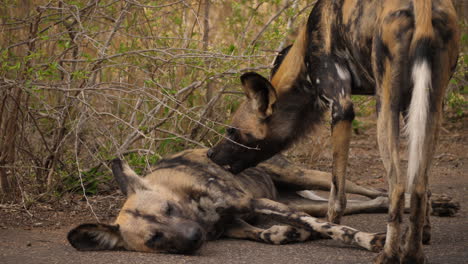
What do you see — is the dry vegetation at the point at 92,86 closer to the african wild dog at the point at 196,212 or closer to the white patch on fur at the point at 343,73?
the african wild dog at the point at 196,212

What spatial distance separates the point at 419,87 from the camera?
318cm

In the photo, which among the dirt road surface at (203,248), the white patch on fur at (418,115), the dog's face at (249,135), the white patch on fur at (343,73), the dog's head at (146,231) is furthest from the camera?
the dog's face at (249,135)

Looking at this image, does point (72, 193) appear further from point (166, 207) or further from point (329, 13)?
point (329, 13)

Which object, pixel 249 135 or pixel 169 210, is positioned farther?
pixel 249 135

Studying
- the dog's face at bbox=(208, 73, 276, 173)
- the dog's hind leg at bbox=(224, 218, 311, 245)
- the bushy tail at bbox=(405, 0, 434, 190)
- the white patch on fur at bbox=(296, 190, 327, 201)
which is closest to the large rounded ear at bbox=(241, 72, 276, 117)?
the dog's face at bbox=(208, 73, 276, 173)

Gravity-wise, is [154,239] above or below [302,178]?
below

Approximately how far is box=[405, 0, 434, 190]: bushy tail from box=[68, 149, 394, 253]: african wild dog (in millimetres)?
788

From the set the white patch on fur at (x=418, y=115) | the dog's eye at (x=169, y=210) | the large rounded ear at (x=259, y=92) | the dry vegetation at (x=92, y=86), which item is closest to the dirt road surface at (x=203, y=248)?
the dry vegetation at (x=92, y=86)

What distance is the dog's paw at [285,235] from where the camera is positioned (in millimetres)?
4316

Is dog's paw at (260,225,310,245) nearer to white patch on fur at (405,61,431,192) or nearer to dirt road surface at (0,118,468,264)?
dirt road surface at (0,118,468,264)

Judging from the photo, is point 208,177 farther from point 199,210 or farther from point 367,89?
point 367,89

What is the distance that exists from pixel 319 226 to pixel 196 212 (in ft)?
2.74

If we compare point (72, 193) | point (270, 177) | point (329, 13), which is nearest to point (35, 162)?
point (72, 193)

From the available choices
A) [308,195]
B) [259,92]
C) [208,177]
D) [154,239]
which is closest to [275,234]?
[208,177]
